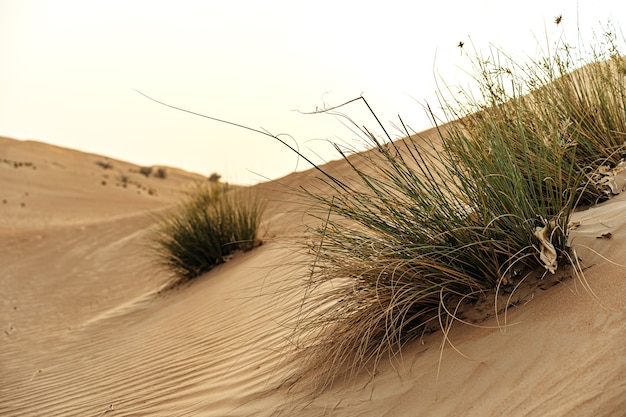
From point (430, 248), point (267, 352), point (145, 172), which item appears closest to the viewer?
point (430, 248)

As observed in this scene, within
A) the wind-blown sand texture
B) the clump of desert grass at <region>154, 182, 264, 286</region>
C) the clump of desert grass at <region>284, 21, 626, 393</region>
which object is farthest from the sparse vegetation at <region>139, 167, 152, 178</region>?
the clump of desert grass at <region>284, 21, 626, 393</region>

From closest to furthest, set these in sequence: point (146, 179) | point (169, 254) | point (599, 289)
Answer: point (599, 289), point (169, 254), point (146, 179)

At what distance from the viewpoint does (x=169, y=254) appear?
11.0 meters

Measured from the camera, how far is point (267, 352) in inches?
184

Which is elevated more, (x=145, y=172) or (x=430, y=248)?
(x=145, y=172)

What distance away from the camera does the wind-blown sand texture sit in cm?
285

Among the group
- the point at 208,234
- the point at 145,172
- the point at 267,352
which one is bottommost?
the point at 267,352

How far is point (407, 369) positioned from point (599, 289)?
0.91 m

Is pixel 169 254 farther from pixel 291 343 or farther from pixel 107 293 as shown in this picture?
pixel 291 343

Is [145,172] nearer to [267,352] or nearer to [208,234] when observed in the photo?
[208,234]

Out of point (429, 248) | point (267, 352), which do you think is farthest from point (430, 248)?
point (267, 352)

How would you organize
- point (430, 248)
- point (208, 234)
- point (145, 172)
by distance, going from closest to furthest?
point (430, 248) → point (208, 234) → point (145, 172)

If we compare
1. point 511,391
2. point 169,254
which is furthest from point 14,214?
point 511,391

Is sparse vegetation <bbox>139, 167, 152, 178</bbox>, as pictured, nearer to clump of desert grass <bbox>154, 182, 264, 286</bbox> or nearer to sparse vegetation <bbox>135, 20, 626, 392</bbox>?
clump of desert grass <bbox>154, 182, 264, 286</bbox>
